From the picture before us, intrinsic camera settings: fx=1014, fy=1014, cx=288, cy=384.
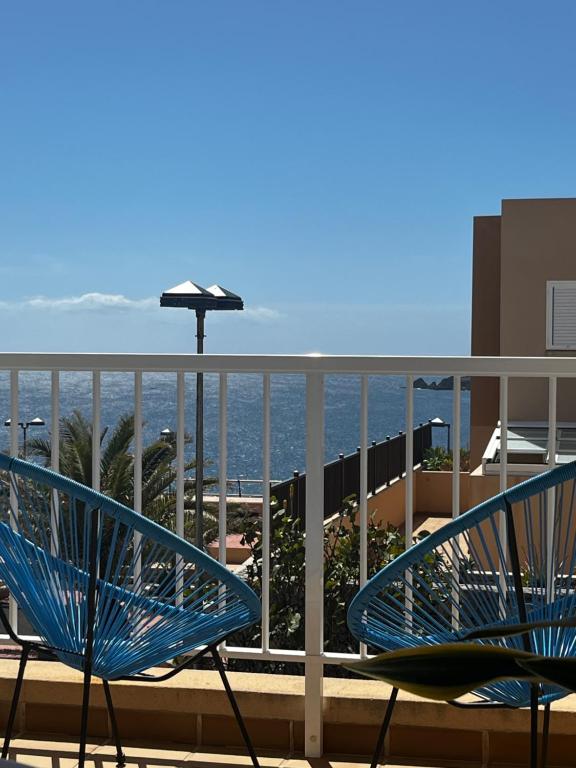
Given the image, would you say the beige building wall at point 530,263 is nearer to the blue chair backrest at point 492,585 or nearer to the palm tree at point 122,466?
the palm tree at point 122,466

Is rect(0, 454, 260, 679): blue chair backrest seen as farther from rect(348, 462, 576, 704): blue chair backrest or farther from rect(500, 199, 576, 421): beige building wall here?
rect(500, 199, 576, 421): beige building wall

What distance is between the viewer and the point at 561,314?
14781 mm

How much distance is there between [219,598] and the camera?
2.35 meters

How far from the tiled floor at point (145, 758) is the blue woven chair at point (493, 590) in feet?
1.73

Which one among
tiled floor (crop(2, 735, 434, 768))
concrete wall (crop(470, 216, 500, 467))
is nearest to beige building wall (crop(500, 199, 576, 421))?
concrete wall (crop(470, 216, 500, 467))

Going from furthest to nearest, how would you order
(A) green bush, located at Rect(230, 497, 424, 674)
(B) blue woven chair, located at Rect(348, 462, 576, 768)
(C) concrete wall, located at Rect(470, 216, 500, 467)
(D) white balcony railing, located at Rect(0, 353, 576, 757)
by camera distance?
1. (C) concrete wall, located at Rect(470, 216, 500, 467)
2. (A) green bush, located at Rect(230, 497, 424, 674)
3. (D) white balcony railing, located at Rect(0, 353, 576, 757)
4. (B) blue woven chair, located at Rect(348, 462, 576, 768)

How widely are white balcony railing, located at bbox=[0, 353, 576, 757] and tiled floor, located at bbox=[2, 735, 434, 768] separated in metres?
0.10

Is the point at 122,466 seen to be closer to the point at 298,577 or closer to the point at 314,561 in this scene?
the point at 298,577

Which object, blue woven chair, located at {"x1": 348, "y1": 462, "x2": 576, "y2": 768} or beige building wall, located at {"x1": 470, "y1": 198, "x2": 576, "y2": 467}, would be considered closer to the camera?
blue woven chair, located at {"x1": 348, "y1": 462, "x2": 576, "y2": 768}

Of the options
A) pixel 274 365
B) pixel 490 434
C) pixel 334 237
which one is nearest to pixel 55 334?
pixel 334 237

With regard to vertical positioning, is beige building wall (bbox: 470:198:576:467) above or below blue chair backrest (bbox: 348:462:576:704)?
above

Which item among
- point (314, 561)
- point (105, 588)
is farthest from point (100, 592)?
point (314, 561)

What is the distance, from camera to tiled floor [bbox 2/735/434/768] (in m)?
2.76

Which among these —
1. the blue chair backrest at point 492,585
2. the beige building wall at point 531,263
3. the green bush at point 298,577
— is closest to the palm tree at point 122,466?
the beige building wall at point 531,263
